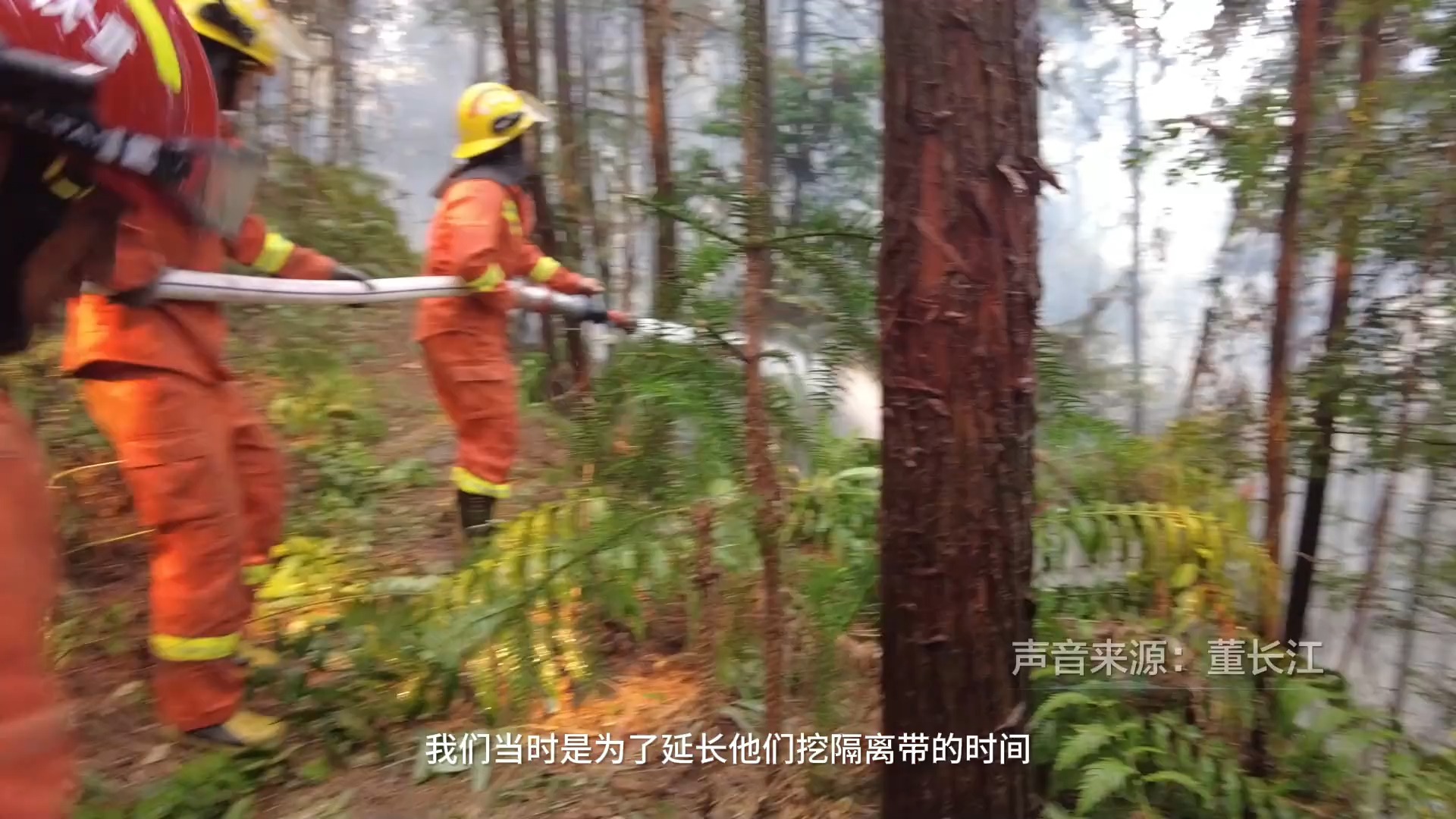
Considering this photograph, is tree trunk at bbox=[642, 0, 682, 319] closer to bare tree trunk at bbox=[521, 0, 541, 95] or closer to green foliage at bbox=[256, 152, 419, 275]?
bare tree trunk at bbox=[521, 0, 541, 95]

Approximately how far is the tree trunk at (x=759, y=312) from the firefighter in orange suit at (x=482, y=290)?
5.23ft

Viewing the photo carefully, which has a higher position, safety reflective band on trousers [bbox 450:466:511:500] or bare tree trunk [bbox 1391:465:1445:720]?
safety reflective band on trousers [bbox 450:466:511:500]

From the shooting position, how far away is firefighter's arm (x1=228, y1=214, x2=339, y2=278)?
2.98 meters

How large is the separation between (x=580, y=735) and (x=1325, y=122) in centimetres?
280

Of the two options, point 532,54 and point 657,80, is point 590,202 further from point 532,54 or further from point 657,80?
point 657,80

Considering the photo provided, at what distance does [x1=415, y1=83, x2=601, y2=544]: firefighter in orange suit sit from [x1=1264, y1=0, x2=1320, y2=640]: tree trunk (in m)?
2.69

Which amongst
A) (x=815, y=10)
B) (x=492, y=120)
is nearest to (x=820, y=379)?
(x=492, y=120)

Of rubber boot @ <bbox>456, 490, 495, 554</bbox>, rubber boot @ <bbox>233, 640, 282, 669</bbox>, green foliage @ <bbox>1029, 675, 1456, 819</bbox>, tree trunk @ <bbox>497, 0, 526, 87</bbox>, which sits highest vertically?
tree trunk @ <bbox>497, 0, 526, 87</bbox>

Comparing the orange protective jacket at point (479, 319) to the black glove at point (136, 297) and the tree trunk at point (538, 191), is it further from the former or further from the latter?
the tree trunk at point (538, 191)

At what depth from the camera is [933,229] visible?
193 centimetres

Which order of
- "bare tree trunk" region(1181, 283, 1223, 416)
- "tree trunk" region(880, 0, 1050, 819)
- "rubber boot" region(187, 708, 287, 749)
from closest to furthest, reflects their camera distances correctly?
"tree trunk" region(880, 0, 1050, 819), "rubber boot" region(187, 708, 287, 749), "bare tree trunk" region(1181, 283, 1223, 416)

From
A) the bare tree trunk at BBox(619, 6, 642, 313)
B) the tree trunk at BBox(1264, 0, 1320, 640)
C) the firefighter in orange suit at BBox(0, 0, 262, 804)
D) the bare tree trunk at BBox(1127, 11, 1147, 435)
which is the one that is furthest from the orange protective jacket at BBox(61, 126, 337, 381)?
the bare tree trunk at BBox(1127, 11, 1147, 435)

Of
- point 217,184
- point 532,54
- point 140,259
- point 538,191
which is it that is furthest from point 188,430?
point 532,54

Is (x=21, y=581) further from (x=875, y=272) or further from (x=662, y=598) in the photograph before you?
(x=662, y=598)
